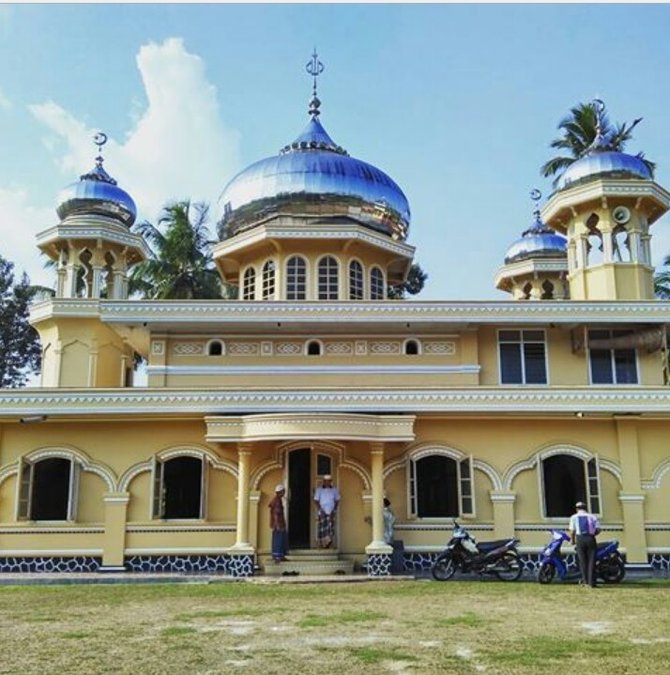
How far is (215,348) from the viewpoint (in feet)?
56.9

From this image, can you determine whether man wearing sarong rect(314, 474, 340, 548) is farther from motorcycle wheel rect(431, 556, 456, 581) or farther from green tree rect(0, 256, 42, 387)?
green tree rect(0, 256, 42, 387)

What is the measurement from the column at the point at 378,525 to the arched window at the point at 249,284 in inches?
251

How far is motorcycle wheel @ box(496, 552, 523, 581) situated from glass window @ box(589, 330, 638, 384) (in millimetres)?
5261

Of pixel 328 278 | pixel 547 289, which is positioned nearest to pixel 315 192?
pixel 328 278

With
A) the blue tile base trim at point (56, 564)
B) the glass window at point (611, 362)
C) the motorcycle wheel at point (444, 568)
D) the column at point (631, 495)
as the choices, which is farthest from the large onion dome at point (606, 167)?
the blue tile base trim at point (56, 564)

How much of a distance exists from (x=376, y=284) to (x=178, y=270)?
11.6 metres

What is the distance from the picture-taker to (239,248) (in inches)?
760

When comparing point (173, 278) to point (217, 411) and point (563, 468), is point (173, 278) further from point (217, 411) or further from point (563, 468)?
point (563, 468)

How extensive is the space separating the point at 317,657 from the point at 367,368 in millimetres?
10499

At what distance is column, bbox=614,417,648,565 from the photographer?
1514cm

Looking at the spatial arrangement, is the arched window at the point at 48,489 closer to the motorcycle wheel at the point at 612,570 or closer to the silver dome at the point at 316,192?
the silver dome at the point at 316,192

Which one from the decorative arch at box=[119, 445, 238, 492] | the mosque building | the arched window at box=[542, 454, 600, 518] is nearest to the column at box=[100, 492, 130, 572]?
the mosque building

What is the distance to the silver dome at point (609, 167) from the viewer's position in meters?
18.8

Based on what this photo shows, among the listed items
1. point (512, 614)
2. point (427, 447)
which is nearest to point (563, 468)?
point (427, 447)
